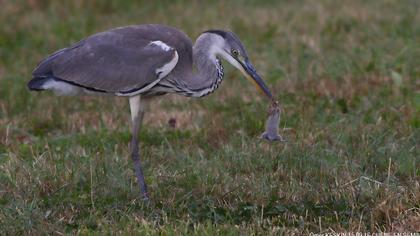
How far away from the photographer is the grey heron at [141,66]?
6.12m

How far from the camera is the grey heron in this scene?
612 centimetres

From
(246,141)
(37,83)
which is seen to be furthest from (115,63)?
(246,141)

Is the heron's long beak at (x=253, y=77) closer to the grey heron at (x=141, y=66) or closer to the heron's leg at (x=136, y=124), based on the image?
the grey heron at (x=141, y=66)

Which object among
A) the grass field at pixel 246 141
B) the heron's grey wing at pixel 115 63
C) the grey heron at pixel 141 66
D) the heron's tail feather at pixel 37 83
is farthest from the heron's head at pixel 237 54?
the heron's tail feather at pixel 37 83

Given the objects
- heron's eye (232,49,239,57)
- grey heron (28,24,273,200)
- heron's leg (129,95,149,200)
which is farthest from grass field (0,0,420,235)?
heron's eye (232,49,239,57)

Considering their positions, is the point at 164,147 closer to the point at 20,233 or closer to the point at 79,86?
the point at 79,86

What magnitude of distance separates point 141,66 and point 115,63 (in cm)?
23

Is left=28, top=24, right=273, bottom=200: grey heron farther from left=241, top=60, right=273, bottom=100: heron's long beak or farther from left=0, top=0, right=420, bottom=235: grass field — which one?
left=0, top=0, right=420, bottom=235: grass field

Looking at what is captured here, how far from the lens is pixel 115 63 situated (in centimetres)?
624

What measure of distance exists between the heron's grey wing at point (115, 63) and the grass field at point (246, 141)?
62 centimetres

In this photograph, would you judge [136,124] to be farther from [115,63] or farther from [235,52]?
[235,52]

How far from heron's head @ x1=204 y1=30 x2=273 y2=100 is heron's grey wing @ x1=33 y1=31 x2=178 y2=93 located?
36cm

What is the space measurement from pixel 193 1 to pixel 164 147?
5.60 meters

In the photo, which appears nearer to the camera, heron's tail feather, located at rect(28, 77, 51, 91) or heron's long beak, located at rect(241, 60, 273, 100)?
heron's long beak, located at rect(241, 60, 273, 100)
